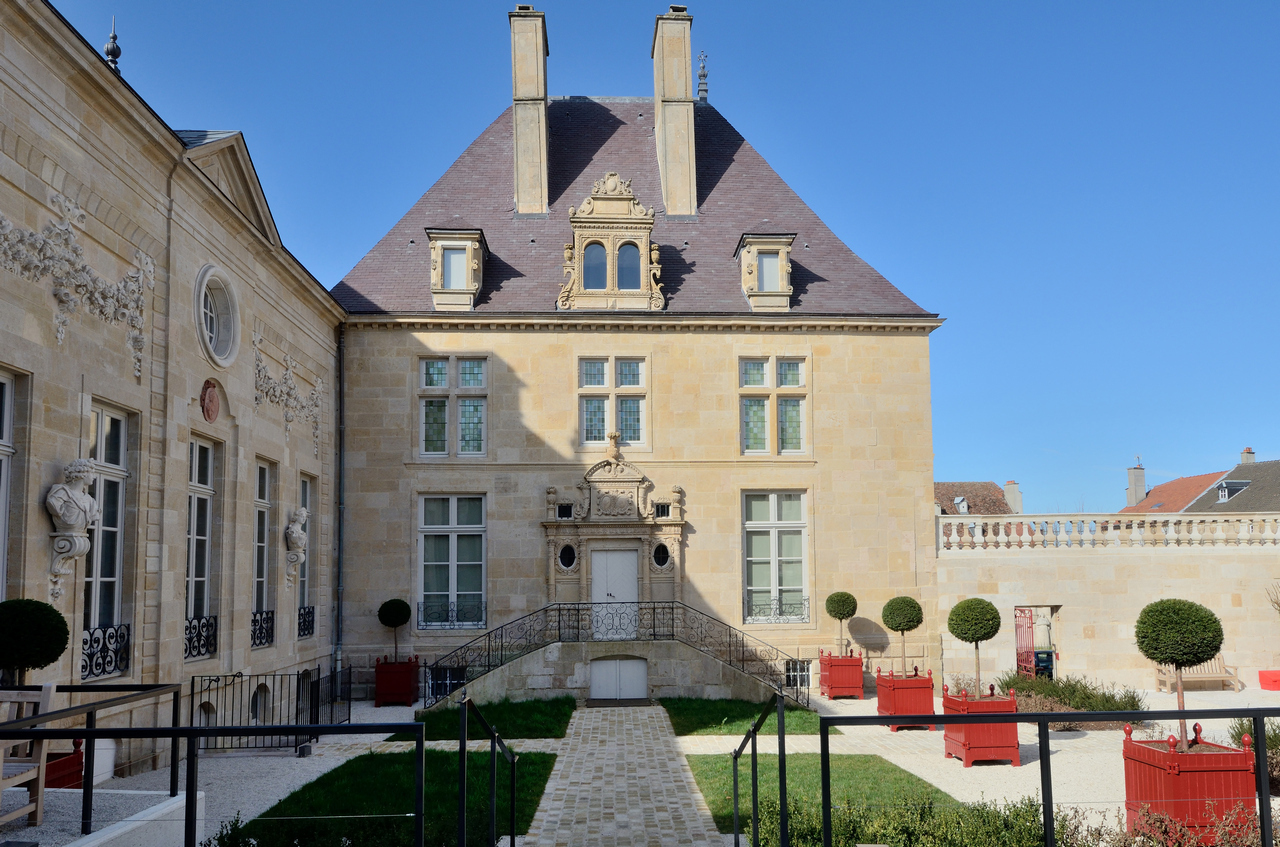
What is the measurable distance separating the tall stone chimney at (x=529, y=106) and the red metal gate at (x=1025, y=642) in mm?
11785

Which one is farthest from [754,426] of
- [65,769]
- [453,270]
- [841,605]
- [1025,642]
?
[65,769]

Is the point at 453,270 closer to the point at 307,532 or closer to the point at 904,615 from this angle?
the point at 307,532

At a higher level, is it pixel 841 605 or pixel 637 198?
pixel 637 198

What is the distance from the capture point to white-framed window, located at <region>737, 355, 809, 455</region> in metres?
18.5

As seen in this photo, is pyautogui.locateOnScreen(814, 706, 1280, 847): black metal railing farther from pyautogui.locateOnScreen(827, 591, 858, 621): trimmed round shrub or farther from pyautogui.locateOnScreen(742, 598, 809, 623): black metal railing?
pyautogui.locateOnScreen(742, 598, 809, 623): black metal railing

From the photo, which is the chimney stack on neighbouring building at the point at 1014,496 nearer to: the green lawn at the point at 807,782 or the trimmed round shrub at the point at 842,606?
the trimmed round shrub at the point at 842,606

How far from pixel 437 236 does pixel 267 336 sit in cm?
468

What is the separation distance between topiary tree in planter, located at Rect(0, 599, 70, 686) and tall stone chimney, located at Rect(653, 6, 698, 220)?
1489cm

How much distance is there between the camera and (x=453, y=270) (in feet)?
60.4

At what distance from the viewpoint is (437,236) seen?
1820 centimetres

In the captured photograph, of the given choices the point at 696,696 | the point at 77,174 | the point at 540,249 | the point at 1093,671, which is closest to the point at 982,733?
the point at 696,696

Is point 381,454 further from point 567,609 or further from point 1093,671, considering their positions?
point 1093,671

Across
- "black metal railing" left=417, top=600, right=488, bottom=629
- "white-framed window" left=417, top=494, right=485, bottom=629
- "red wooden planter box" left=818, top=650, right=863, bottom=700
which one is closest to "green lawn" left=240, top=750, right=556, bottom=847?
"black metal railing" left=417, top=600, right=488, bottom=629

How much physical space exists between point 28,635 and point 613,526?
37.8 ft
